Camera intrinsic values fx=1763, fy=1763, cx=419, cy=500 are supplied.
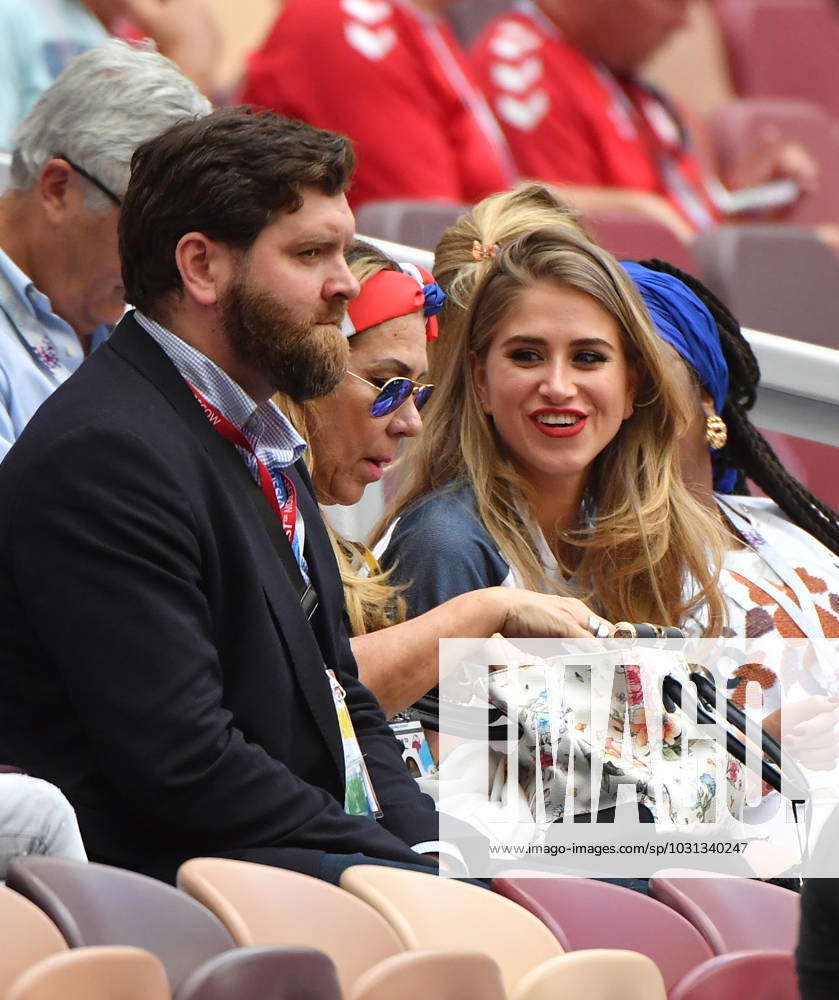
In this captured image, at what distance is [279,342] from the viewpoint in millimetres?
1964

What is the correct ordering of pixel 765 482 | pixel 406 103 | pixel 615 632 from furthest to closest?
pixel 406 103 → pixel 765 482 → pixel 615 632

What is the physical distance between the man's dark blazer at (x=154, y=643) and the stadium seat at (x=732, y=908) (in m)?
0.29

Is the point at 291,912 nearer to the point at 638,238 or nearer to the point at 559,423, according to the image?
the point at 559,423

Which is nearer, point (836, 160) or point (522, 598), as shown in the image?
point (522, 598)

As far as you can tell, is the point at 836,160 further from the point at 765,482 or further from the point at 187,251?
the point at 187,251

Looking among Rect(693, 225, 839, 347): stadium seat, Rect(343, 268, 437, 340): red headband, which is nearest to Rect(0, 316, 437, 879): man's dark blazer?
Rect(343, 268, 437, 340): red headband

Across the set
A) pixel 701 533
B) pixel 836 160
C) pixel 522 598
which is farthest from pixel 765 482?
pixel 836 160

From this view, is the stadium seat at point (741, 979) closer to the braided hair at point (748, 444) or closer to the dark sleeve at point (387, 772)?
the dark sleeve at point (387, 772)

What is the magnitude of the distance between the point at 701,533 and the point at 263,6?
2.97m

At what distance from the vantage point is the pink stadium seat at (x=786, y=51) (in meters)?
5.89

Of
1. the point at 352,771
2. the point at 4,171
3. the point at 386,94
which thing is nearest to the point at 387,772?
the point at 352,771

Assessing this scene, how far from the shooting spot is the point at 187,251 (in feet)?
6.39

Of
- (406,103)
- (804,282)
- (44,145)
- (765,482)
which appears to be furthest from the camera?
(804,282)

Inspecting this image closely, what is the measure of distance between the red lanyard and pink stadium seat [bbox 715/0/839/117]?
14.0ft
